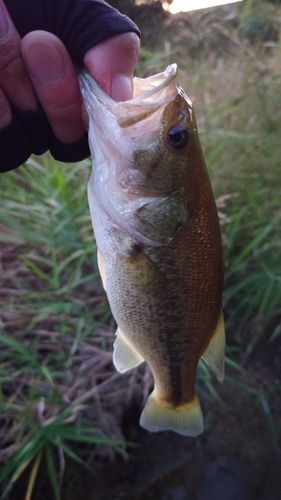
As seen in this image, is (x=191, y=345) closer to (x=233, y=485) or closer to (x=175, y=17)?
(x=233, y=485)

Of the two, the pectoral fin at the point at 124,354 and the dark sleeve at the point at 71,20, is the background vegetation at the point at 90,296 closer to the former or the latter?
the pectoral fin at the point at 124,354

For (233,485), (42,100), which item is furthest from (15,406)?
(42,100)

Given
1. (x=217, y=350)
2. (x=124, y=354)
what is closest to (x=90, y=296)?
(x=124, y=354)

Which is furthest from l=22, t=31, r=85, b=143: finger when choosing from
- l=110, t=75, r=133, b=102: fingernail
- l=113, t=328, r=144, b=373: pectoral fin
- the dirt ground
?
the dirt ground

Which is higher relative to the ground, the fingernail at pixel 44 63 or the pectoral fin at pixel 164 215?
the fingernail at pixel 44 63

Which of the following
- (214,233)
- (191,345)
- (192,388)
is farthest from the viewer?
(192,388)

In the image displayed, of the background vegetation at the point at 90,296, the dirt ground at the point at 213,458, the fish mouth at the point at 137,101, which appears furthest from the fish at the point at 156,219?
the dirt ground at the point at 213,458

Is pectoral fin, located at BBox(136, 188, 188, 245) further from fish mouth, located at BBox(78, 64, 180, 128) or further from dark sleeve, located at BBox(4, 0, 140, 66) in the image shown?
dark sleeve, located at BBox(4, 0, 140, 66)
